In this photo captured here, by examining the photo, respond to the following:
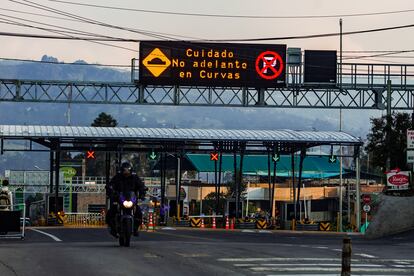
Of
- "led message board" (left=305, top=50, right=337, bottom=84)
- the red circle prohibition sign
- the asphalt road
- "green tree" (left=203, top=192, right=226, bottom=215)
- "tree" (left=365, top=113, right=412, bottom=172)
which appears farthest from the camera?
"green tree" (left=203, top=192, right=226, bottom=215)

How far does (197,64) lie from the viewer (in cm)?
4734

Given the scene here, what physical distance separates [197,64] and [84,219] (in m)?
17.1

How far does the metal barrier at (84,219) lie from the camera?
56.1 meters

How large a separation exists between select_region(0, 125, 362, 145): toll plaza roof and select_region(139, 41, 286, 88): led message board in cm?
855

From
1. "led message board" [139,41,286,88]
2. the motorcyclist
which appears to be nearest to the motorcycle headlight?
the motorcyclist

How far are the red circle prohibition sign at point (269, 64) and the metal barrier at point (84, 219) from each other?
15.4m

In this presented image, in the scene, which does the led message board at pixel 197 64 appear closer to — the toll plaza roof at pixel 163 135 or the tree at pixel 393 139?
the tree at pixel 393 139

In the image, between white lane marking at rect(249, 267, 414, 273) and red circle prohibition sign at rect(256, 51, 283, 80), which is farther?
red circle prohibition sign at rect(256, 51, 283, 80)

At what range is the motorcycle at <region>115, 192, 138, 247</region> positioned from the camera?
18.2 metres

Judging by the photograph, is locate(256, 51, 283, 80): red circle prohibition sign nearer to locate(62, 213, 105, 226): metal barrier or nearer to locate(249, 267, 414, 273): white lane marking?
locate(62, 213, 105, 226): metal barrier

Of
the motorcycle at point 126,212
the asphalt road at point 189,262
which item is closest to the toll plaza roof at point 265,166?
the motorcycle at point 126,212

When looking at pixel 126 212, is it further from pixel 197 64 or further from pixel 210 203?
pixel 210 203

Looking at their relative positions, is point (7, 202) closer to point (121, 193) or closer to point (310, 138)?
point (121, 193)

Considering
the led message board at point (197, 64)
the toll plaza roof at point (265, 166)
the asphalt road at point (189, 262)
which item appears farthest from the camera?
the toll plaza roof at point (265, 166)
